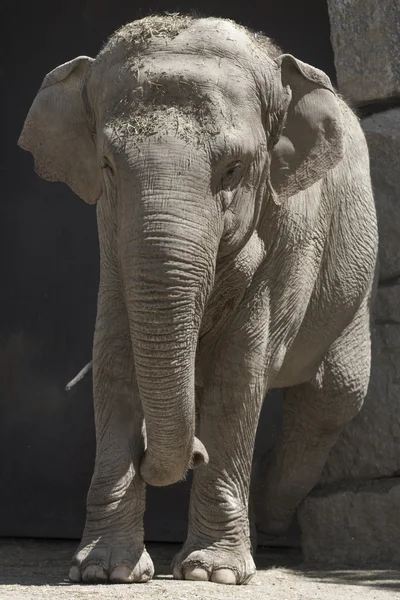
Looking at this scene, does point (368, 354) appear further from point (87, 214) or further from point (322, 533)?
point (87, 214)

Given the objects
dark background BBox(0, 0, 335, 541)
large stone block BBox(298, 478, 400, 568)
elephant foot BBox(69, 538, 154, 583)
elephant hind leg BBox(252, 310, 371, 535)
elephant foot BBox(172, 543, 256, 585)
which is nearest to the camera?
elephant foot BBox(69, 538, 154, 583)

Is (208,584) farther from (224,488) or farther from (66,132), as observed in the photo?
(66,132)

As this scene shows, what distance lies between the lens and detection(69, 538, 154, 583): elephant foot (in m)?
4.93

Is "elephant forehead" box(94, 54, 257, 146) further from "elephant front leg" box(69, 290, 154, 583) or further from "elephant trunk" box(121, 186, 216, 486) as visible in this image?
"elephant front leg" box(69, 290, 154, 583)

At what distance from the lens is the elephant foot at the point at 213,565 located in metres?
5.12

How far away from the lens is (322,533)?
666 cm

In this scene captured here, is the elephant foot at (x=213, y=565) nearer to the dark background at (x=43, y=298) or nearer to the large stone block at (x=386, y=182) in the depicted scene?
the large stone block at (x=386, y=182)

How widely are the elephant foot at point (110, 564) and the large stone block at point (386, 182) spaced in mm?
2171

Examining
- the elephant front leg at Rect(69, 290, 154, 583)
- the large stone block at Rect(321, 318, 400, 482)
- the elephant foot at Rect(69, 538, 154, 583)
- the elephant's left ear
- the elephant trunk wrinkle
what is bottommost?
the large stone block at Rect(321, 318, 400, 482)

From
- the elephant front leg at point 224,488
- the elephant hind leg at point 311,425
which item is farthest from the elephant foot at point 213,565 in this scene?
the elephant hind leg at point 311,425

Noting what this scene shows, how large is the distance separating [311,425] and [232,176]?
1862mm

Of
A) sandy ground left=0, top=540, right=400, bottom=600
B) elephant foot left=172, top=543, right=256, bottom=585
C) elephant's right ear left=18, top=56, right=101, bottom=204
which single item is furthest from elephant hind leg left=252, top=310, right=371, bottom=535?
elephant's right ear left=18, top=56, right=101, bottom=204

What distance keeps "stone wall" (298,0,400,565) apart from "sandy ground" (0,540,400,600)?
26cm

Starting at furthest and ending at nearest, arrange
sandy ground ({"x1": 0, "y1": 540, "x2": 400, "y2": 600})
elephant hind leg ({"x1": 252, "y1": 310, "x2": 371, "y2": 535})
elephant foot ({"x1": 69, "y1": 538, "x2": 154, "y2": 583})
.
A: elephant hind leg ({"x1": 252, "y1": 310, "x2": 371, "y2": 535})
elephant foot ({"x1": 69, "y1": 538, "x2": 154, "y2": 583})
sandy ground ({"x1": 0, "y1": 540, "x2": 400, "y2": 600})
